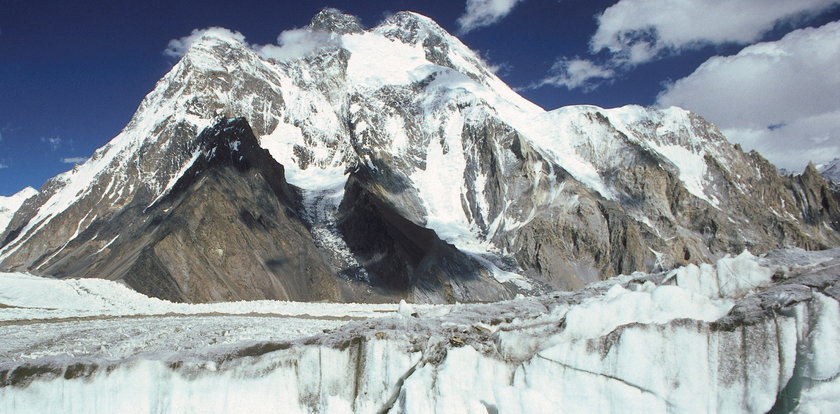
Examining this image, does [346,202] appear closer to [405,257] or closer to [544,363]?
[405,257]

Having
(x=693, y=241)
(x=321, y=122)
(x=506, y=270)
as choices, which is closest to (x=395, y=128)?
(x=321, y=122)

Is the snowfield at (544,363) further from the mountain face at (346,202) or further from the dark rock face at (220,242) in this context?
the mountain face at (346,202)

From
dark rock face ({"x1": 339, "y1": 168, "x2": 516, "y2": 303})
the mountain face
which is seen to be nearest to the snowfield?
the mountain face

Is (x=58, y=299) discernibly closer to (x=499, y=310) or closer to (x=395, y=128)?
(x=499, y=310)

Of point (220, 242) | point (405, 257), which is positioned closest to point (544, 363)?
point (220, 242)

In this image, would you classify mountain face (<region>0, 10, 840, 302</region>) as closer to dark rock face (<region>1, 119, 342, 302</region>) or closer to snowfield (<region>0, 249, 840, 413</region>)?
dark rock face (<region>1, 119, 342, 302</region>)

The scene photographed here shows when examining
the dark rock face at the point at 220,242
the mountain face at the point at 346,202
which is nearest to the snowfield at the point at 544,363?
the dark rock face at the point at 220,242
